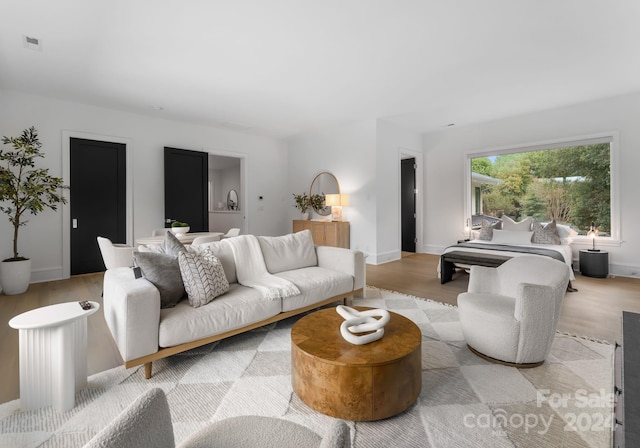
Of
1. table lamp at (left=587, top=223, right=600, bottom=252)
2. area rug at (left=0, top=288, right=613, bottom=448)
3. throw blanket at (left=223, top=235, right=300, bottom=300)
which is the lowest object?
area rug at (left=0, top=288, right=613, bottom=448)

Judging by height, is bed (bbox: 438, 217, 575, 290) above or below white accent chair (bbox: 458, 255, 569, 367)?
above

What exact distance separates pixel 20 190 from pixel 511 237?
23.6 feet

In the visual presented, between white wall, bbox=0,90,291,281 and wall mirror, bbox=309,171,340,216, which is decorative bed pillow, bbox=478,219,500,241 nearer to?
wall mirror, bbox=309,171,340,216

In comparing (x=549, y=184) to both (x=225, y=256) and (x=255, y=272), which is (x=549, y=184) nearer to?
(x=255, y=272)

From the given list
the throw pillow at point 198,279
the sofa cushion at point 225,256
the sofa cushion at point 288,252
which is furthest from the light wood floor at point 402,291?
the sofa cushion at point 288,252

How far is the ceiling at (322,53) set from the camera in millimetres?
2736

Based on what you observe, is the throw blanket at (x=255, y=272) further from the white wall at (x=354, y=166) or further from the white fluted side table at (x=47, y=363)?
the white wall at (x=354, y=166)

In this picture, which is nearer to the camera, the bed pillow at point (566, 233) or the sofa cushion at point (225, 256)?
the sofa cushion at point (225, 256)

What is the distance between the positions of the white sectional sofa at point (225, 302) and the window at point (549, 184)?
426 centimetres

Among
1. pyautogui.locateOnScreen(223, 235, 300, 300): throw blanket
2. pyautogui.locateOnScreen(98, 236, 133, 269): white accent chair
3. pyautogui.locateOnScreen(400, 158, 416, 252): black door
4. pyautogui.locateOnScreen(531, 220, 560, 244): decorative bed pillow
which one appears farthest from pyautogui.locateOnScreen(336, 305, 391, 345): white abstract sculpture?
pyautogui.locateOnScreen(400, 158, 416, 252): black door

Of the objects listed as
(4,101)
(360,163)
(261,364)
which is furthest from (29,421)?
(360,163)

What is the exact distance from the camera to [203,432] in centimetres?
95

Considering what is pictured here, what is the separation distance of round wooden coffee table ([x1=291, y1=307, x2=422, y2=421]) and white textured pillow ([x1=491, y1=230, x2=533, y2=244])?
419 cm

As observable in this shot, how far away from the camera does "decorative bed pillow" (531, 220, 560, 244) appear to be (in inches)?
203
